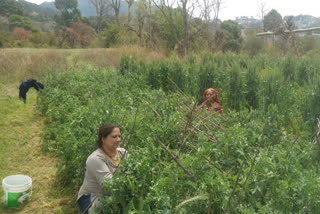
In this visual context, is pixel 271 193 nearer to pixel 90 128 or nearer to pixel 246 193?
pixel 246 193

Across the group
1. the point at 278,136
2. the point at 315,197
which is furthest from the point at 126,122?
the point at 315,197

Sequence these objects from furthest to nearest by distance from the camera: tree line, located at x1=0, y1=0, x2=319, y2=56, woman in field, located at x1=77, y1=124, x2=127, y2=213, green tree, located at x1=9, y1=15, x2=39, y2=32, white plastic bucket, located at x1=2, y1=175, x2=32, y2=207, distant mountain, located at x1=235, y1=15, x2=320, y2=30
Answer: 1. distant mountain, located at x1=235, y1=15, x2=320, y2=30
2. green tree, located at x1=9, y1=15, x2=39, y2=32
3. tree line, located at x1=0, y1=0, x2=319, y2=56
4. white plastic bucket, located at x1=2, y1=175, x2=32, y2=207
5. woman in field, located at x1=77, y1=124, x2=127, y2=213

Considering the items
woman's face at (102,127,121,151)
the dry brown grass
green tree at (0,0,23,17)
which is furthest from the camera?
green tree at (0,0,23,17)

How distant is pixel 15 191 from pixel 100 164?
51.0 inches

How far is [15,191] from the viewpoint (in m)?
3.43

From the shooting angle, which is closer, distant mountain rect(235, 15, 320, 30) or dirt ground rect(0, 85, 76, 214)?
dirt ground rect(0, 85, 76, 214)

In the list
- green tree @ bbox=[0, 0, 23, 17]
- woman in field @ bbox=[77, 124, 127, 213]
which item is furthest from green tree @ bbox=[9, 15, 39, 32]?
woman in field @ bbox=[77, 124, 127, 213]

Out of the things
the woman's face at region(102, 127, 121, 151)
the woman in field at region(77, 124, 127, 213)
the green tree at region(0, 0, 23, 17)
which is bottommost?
the woman in field at region(77, 124, 127, 213)

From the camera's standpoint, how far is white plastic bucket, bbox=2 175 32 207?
3406mm

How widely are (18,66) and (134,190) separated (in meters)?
10.8

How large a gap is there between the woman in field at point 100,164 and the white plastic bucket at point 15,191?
33.7 inches

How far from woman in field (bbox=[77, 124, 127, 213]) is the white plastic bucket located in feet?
2.81

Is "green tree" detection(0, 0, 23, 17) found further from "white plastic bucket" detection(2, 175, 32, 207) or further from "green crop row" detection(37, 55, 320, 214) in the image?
"white plastic bucket" detection(2, 175, 32, 207)

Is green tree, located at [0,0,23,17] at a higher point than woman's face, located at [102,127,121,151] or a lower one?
higher
